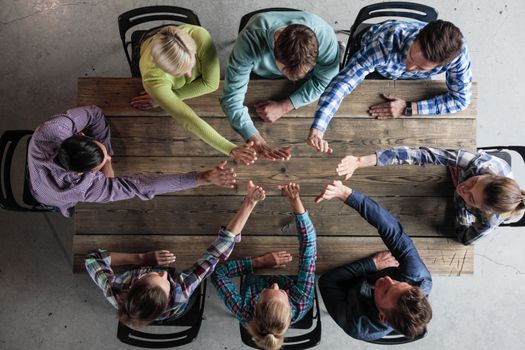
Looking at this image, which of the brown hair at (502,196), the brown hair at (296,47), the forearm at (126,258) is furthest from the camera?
the forearm at (126,258)

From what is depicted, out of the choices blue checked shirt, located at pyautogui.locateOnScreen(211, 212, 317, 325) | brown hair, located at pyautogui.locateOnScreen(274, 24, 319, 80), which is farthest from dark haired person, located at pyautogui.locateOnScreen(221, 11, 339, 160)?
blue checked shirt, located at pyautogui.locateOnScreen(211, 212, 317, 325)

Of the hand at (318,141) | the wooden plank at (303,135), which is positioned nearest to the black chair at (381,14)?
the wooden plank at (303,135)

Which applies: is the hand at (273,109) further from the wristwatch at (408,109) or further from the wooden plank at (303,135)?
the wristwatch at (408,109)

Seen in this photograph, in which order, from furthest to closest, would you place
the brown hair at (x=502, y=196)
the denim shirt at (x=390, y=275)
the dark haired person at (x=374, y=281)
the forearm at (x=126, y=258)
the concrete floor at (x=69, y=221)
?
1. the concrete floor at (x=69, y=221)
2. the forearm at (x=126, y=258)
3. the denim shirt at (x=390, y=275)
4. the dark haired person at (x=374, y=281)
5. the brown hair at (x=502, y=196)

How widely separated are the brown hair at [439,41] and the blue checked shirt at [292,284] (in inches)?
40.6

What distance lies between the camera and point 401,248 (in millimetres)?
2180

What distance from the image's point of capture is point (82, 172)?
2090mm

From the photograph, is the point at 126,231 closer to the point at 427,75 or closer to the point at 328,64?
the point at 328,64

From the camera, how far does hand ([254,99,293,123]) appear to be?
92.7 inches

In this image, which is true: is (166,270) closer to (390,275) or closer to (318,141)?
(318,141)

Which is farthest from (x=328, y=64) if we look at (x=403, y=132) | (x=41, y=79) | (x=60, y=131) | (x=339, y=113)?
(x=41, y=79)

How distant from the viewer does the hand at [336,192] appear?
2.20 metres

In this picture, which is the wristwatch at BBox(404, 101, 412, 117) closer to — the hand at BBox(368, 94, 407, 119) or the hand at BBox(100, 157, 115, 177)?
the hand at BBox(368, 94, 407, 119)

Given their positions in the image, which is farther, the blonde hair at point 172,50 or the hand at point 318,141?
the hand at point 318,141
